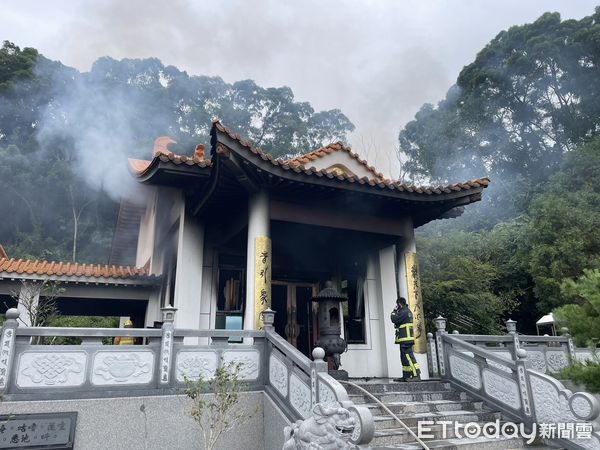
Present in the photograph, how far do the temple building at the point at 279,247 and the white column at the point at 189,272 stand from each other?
19 mm

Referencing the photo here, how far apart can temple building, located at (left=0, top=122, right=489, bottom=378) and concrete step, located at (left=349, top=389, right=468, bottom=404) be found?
1.04 metres

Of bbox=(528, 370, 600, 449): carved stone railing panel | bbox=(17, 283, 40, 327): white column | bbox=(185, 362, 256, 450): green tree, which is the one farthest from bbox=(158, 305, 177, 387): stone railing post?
bbox=(17, 283, 40, 327): white column

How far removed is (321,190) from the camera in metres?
7.19

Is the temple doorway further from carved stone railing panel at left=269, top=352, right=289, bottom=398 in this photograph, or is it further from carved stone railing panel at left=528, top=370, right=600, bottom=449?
carved stone railing panel at left=528, top=370, right=600, bottom=449

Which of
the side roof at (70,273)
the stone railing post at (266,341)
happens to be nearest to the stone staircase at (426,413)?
the stone railing post at (266,341)

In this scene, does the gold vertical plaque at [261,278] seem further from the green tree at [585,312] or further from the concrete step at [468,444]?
the green tree at [585,312]

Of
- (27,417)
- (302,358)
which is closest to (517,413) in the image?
(302,358)

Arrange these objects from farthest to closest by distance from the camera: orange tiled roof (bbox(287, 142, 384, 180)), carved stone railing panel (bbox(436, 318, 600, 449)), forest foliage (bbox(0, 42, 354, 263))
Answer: forest foliage (bbox(0, 42, 354, 263)) < orange tiled roof (bbox(287, 142, 384, 180)) < carved stone railing panel (bbox(436, 318, 600, 449))

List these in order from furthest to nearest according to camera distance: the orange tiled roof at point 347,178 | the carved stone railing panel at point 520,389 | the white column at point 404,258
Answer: the white column at point 404,258
the orange tiled roof at point 347,178
the carved stone railing panel at point 520,389

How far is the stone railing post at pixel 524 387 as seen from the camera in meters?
5.61

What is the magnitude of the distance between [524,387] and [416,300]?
8.68ft

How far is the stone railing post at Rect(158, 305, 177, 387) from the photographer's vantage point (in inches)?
209

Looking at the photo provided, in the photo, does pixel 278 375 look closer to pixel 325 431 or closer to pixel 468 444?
pixel 325 431

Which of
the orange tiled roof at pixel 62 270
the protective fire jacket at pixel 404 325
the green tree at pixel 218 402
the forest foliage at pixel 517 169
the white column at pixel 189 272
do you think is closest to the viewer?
the green tree at pixel 218 402
